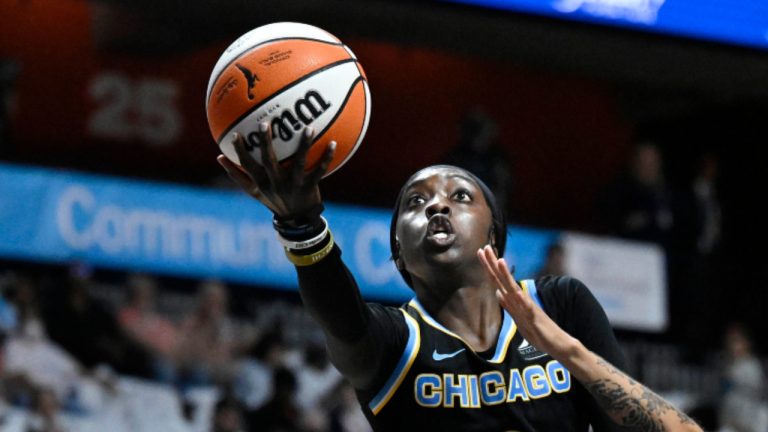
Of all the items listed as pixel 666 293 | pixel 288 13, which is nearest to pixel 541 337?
pixel 288 13

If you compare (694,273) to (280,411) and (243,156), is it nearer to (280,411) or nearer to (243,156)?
(280,411)

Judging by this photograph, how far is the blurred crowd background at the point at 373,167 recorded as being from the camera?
8672 millimetres

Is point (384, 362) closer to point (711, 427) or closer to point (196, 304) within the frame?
point (196, 304)

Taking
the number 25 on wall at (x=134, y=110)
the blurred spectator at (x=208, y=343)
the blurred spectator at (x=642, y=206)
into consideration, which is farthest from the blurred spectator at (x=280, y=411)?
the number 25 on wall at (x=134, y=110)

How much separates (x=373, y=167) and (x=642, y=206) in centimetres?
319

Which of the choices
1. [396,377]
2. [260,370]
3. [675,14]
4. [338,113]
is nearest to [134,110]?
[260,370]

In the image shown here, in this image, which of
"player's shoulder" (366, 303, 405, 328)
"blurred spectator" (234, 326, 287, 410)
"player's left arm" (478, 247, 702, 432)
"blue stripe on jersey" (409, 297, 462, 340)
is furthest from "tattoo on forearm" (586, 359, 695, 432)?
"blurred spectator" (234, 326, 287, 410)

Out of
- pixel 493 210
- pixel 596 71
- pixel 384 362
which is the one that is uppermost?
pixel 493 210

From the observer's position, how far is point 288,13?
8.94 metres

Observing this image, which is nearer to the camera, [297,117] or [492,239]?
[297,117]

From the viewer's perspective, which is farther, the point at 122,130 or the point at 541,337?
the point at 122,130

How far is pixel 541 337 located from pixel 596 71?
8236mm

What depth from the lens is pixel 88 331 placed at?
852cm

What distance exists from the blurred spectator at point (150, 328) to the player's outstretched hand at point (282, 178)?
5.87 metres
